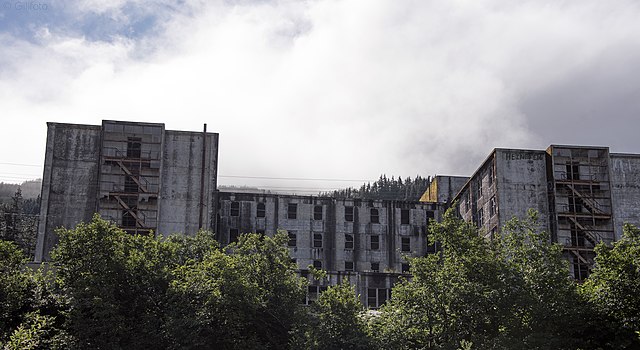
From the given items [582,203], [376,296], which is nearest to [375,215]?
[376,296]

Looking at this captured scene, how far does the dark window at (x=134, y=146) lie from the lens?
69188 mm

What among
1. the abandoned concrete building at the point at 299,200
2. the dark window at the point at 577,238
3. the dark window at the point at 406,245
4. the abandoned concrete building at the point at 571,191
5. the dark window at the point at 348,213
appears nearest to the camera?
the dark window at the point at 577,238

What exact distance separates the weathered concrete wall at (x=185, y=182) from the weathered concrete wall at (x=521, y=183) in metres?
27.7

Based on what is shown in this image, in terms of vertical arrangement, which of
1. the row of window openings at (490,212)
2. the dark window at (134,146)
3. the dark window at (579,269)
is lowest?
the dark window at (579,269)

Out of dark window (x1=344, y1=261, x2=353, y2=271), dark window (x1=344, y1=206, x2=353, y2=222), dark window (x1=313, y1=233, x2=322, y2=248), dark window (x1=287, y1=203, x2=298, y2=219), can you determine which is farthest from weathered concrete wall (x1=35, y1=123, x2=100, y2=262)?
dark window (x1=344, y1=261, x2=353, y2=271)

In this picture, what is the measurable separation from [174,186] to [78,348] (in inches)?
1356

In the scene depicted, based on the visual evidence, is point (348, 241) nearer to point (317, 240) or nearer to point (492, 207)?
point (317, 240)

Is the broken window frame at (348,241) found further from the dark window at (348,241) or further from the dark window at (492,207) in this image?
the dark window at (492,207)

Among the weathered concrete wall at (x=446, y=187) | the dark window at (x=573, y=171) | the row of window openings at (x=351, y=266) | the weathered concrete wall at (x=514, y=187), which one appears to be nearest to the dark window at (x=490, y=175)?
the weathered concrete wall at (x=514, y=187)

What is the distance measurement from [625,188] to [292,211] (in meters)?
32.8

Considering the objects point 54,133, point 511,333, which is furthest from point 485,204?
point 54,133

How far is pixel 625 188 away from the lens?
66500 millimetres

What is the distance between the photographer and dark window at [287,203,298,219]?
75.0 meters

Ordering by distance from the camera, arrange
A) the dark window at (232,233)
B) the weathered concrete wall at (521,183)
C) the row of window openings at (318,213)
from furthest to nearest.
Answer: the row of window openings at (318,213), the dark window at (232,233), the weathered concrete wall at (521,183)
